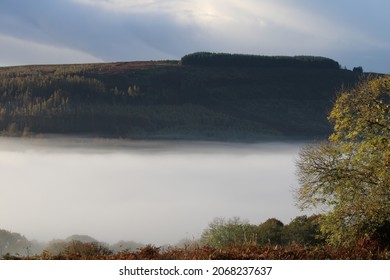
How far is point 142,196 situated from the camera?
395 feet

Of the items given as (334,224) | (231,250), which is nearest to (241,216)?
(334,224)

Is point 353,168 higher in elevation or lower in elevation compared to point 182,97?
lower

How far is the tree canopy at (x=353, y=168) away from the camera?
32.5 m

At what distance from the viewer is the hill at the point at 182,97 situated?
13738 centimetres

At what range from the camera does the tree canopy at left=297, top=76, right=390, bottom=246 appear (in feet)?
107

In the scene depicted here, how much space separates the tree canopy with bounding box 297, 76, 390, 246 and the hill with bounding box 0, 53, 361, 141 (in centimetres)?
8855

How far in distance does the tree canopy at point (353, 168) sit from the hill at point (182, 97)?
3486 inches

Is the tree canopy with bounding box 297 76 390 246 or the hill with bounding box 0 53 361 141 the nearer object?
the tree canopy with bounding box 297 76 390 246

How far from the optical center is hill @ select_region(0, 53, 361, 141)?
137 m

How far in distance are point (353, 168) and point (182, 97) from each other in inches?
5107

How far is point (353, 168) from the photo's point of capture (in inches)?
1405

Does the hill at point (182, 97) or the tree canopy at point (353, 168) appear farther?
the hill at point (182, 97)

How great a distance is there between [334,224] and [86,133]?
4171 inches
